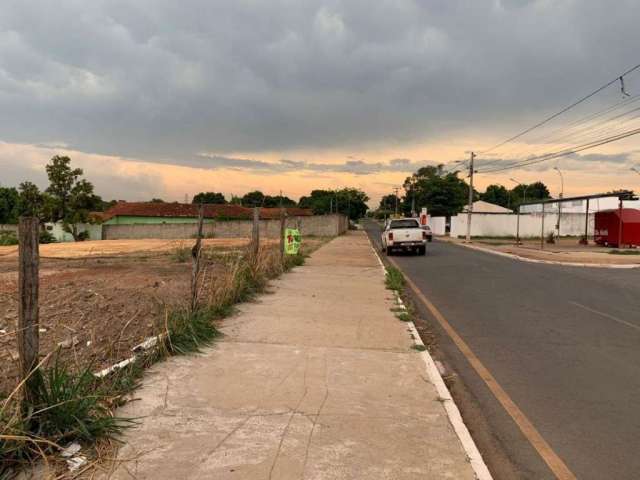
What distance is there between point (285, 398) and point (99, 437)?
5.36 feet

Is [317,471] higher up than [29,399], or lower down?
lower down

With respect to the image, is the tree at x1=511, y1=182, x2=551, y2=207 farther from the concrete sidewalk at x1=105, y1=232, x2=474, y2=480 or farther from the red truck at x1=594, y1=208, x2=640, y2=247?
the concrete sidewalk at x1=105, y1=232, x2=474, y2=480

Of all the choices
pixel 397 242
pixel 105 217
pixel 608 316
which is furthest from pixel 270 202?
pixel 608 316

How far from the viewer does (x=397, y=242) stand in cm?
2481

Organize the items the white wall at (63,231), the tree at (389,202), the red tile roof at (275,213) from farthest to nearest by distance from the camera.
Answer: the tree at (389,202)
the red tile roof at (275,213)
the white wall at (63,231)

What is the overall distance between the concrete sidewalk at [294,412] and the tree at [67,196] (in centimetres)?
4770

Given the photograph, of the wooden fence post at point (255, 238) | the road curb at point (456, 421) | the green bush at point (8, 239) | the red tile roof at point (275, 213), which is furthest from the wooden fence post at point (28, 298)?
the red tile roof at point (275, 213)

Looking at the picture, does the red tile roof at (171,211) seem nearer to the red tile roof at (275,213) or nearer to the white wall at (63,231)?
the red tile roof at (275,213)

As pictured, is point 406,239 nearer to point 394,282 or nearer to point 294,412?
point 394,282

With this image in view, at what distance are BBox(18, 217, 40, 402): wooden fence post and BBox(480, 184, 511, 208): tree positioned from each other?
471ft

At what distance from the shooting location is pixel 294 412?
14.4ft

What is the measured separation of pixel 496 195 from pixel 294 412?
477 feet

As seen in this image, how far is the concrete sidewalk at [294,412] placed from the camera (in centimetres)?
345

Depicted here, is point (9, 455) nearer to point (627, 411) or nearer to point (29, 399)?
point (29, 399)
